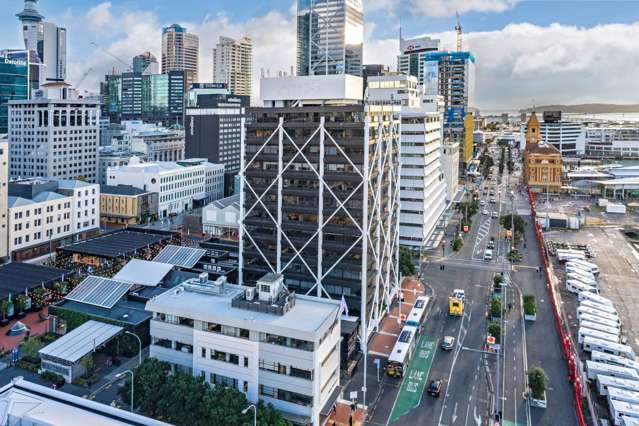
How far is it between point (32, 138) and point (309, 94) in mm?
107811

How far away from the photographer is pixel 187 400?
4144 cm

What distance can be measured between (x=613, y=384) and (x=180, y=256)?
60373 mm

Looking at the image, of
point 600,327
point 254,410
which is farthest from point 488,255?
point 254,410

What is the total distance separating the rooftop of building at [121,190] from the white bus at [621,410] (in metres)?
106

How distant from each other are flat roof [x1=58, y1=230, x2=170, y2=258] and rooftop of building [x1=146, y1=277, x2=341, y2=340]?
38.6 m

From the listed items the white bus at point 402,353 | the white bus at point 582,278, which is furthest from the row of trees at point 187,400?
the white bus at point 582,278

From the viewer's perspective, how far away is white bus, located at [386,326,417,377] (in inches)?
2159

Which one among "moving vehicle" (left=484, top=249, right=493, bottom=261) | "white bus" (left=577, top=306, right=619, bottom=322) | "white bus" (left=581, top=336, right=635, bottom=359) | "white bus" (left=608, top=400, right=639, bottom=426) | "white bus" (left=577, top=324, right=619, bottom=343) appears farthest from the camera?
"moving vehicle" (left=484, top=249, right=493, bottom=261)

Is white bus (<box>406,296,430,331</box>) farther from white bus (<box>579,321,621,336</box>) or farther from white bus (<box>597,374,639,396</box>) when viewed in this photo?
white bus (<box>597,374,639,396</box>)

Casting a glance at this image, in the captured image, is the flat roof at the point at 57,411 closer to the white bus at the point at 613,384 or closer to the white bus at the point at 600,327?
the white bus at the point at 613,384

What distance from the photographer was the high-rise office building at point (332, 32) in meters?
91.4

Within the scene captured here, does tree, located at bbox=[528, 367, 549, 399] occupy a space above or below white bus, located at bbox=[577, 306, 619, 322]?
below

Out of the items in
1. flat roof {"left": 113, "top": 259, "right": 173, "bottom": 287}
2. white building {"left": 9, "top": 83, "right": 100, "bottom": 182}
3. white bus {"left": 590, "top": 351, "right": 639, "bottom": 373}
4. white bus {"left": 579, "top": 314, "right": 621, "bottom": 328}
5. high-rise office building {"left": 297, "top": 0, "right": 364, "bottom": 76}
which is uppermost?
high-rise office building {"left": 297, "top": 0, "right": 364, "bottom": 76}

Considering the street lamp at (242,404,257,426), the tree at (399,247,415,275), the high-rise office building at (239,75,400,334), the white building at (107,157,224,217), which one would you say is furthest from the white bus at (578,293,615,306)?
the white building at (107,157,224,217)
